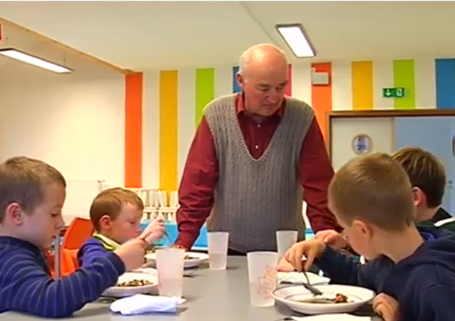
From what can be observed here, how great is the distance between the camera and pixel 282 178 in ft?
7.68

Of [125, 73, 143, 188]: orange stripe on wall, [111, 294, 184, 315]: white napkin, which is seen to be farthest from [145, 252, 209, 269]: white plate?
[125, 73, 143, 188]: orange stripe on wall

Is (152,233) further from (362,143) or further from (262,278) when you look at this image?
(362,143)

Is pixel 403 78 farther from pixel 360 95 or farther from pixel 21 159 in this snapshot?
pixel 21 159

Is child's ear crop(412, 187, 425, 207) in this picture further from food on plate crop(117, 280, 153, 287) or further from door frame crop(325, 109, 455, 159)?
door frame crop(325, 109, 455, 159)

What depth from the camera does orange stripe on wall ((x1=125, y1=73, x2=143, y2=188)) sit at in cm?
741

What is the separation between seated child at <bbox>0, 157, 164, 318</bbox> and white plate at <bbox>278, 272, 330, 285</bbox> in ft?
1.15

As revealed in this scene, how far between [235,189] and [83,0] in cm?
273

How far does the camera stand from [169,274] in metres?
1.44

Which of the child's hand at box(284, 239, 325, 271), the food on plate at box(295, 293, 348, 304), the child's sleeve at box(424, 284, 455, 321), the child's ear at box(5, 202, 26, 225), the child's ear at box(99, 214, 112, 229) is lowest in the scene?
the food on plate at box(295, 293, 348, 304)

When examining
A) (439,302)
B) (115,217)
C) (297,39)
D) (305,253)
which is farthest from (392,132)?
(439,302)

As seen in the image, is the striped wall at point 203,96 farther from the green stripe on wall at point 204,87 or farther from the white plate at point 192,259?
the white plate at point 192,259

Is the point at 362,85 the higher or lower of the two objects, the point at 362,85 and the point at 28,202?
the higher

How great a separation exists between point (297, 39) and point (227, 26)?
0.81 m

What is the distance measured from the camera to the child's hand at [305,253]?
1.53 m
